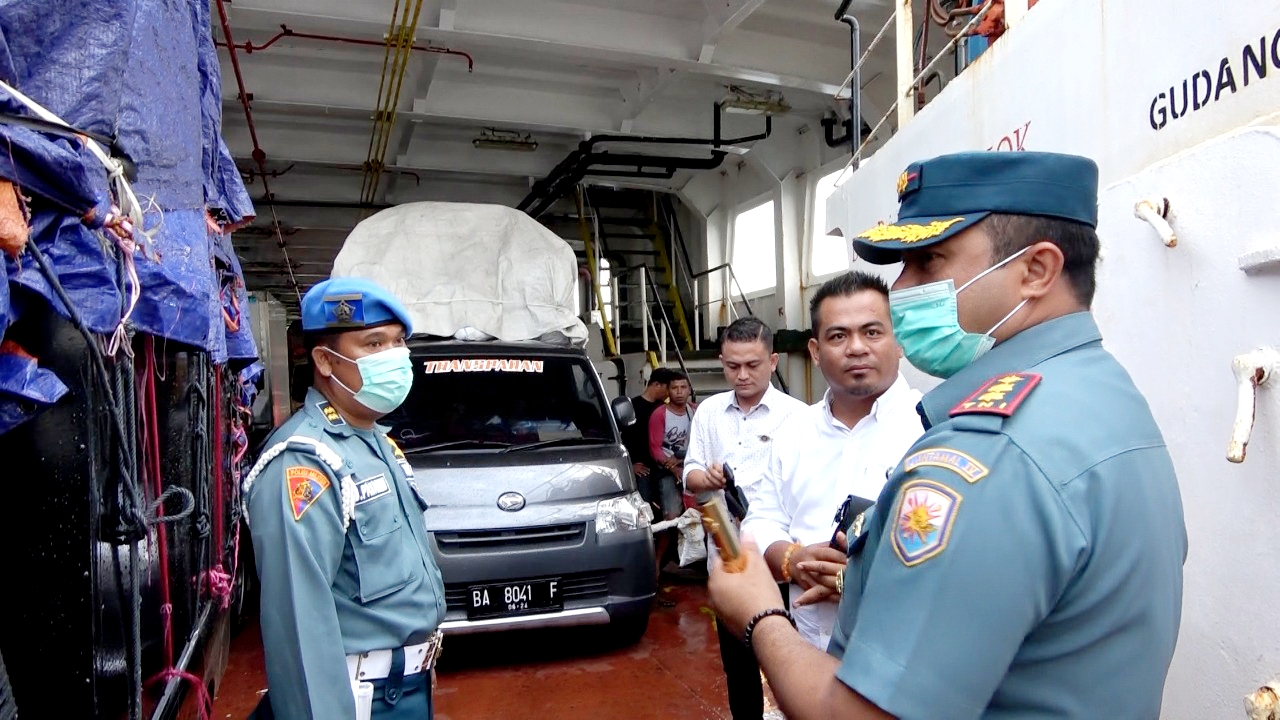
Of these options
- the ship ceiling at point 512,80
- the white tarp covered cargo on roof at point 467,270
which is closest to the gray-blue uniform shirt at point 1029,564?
the white tarp covered cargo on roof at point 467,270

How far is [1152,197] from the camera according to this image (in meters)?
2.06

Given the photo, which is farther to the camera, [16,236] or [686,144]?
[686,144]

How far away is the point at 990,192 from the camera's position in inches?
46.6

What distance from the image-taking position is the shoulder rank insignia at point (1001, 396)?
1.03 metres

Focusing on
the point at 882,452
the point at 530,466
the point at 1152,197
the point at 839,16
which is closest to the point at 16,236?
the point at 882,452

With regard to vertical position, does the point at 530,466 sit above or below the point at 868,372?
below

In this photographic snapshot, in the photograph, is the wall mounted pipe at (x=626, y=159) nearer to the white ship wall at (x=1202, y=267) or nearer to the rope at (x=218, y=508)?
the rope at (x=218, y=508)

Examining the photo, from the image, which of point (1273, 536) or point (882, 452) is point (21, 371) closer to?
point (882, 452)

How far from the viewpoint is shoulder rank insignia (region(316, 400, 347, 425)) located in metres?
2.25

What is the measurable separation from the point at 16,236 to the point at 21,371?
0.23 m

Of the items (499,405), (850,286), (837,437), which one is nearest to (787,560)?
(837,437)

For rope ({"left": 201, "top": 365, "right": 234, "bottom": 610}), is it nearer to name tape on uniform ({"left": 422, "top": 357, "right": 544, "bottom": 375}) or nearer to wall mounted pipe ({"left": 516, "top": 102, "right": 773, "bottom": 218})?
name tape on uniform ({"left": 422, "top": 357, "right": 544, "bottom": 375})

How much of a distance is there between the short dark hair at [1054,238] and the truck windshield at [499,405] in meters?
4.27

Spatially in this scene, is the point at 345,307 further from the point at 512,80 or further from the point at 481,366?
the point at 512,80
